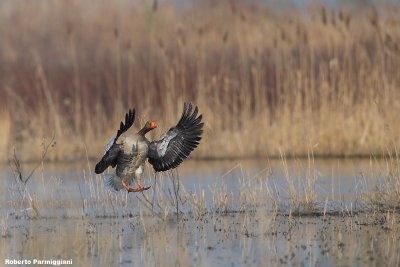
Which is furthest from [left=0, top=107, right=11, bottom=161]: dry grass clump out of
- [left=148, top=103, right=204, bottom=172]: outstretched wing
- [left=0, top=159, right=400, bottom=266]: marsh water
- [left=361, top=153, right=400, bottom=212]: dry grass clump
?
[left=361, top=153, right=400, bottom=212]: dry grass clump

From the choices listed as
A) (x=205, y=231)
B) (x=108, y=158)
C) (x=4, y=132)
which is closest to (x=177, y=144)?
(x=108, y=158)

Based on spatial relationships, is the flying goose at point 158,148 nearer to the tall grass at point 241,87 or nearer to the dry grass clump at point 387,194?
the tall grass at point 241,87

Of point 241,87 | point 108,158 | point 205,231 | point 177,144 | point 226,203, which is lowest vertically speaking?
point 205,231

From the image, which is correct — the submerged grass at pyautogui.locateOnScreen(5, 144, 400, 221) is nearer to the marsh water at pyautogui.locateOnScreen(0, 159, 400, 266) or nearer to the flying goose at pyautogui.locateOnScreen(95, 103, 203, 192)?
the marsh water at pyautogui.locateOnScreen(0, 159, 400, 266)

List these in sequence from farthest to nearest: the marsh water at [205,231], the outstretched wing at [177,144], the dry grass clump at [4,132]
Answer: the dry grass clump at [4,132] < the outstretched wing at [177,144] < the marsh water at [205,231]

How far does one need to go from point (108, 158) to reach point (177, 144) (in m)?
0.73

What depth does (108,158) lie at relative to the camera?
10242 mm

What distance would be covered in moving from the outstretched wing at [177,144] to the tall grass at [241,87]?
1.36 ft

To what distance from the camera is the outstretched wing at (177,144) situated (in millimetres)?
10062

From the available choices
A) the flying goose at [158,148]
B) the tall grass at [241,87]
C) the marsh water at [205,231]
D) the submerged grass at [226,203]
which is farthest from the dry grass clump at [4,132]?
the flying goose at [158,148]

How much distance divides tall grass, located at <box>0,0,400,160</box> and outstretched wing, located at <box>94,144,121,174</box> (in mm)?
426

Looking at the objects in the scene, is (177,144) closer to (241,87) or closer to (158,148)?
(158,148)

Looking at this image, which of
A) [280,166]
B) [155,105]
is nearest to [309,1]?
[155,105]

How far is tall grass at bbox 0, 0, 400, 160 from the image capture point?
1538cm
